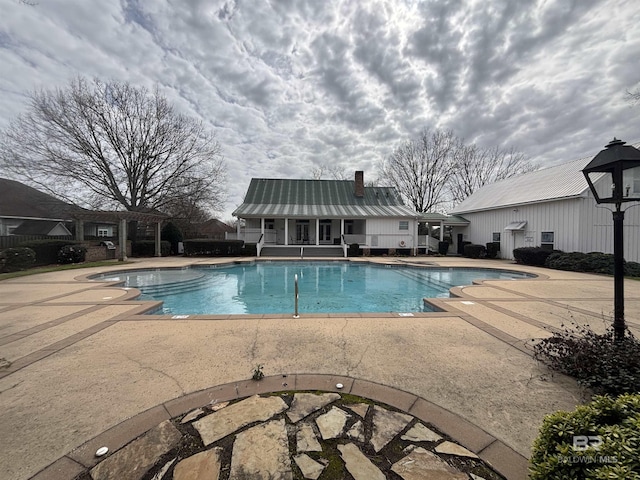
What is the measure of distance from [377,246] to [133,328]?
59.3 ft

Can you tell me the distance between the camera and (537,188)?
17.4 meters

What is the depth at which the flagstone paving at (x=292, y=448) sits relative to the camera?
1.73m

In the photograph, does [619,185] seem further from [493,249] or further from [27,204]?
[27,204]

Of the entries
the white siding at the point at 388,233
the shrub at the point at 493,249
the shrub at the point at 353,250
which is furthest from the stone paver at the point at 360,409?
the shrub at the point at 493,249

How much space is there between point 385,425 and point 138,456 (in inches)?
72.8

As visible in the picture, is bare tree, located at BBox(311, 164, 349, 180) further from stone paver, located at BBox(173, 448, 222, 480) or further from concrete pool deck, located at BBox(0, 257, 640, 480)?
stone paver, located at BBox(173, 448, 222, 480)

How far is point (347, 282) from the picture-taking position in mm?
11508

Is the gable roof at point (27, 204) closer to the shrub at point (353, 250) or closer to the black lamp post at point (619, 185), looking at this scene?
the shrub at point (353, 250)

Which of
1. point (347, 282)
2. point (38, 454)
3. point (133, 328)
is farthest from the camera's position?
point (347, 282)

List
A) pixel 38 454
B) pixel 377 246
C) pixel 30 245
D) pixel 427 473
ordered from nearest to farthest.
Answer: pixel 427 473
pixel 38 454
pixel 30 245
pixel 377 246

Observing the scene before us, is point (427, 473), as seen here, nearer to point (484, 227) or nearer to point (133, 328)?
point (133, 328)

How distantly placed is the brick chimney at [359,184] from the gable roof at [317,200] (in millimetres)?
390

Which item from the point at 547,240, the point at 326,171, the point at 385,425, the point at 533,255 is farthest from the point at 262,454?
the point at 326,171

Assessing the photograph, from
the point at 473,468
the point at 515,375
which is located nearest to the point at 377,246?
the point at 515,375
